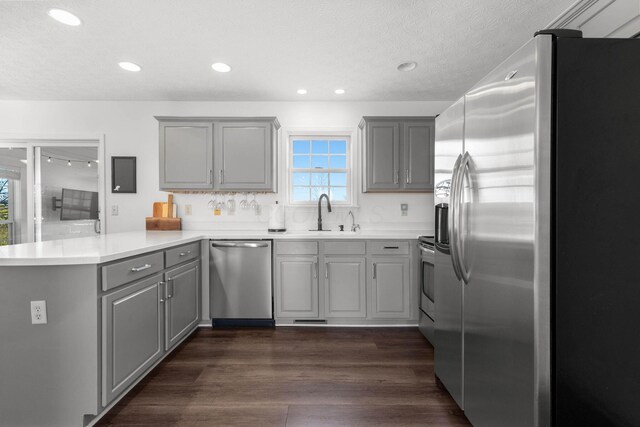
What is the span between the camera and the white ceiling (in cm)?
206

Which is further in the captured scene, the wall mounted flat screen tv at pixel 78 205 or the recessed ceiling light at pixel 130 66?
the wall mounted flat screen tv at pixel 78 205

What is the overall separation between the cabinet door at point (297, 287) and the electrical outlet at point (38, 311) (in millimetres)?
1827

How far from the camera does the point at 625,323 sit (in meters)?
1.12

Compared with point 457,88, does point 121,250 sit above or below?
below

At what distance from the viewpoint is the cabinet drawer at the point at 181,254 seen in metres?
2.38

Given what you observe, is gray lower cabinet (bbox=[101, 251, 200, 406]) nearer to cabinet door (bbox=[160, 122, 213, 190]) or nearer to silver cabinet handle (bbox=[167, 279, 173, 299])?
silver cabinet handle (bbox=[167, 279, 173, 299])

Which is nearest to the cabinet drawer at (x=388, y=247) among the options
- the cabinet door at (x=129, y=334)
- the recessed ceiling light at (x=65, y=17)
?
the cabinet door at (x=129, y=334)

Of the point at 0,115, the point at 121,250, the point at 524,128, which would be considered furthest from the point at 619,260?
the point at 0,115

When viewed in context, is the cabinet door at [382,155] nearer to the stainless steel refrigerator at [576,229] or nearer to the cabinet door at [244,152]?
the cabinet door at [244,152]

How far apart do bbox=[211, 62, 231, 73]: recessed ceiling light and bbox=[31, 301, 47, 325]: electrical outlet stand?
88.5 inches

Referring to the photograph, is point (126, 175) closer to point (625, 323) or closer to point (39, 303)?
point (39, 303)

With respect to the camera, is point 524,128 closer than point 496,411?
Yes

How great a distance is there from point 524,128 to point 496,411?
46.5 inches

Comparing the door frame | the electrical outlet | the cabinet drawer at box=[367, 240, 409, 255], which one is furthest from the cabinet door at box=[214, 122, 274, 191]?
the electrical outlet
